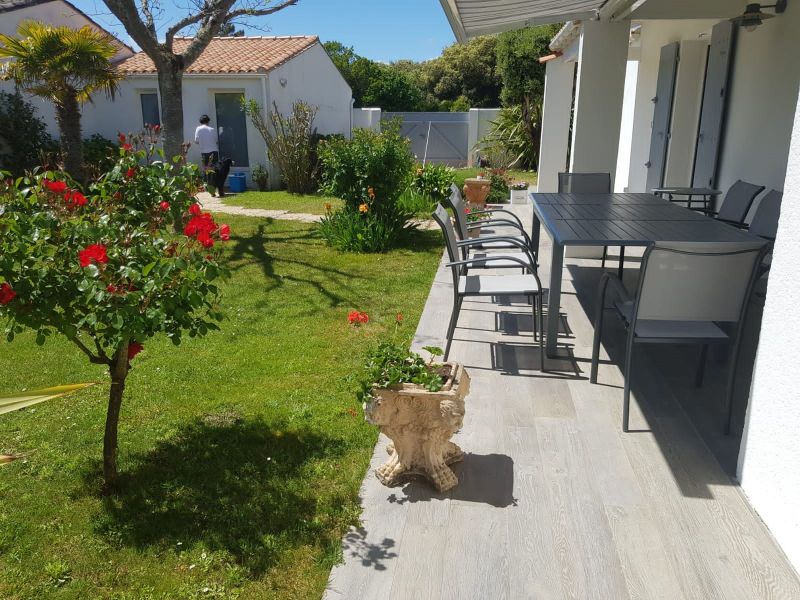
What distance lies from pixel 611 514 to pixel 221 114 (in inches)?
620

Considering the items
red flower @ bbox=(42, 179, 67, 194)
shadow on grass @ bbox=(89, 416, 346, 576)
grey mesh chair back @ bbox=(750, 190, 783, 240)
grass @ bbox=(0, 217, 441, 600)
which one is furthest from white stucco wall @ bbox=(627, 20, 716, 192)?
red flower @ bbox=(42, 179, 67, 194)

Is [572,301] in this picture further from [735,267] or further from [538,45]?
[538,45]

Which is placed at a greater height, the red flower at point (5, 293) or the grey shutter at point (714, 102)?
the grey shutter at point (714, 102)

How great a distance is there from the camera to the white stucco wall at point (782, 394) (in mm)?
2537

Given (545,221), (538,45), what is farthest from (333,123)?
(545,221)

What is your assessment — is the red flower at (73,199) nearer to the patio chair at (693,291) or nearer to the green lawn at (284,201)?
the patio chair at (693,291)

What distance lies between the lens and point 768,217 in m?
5.34

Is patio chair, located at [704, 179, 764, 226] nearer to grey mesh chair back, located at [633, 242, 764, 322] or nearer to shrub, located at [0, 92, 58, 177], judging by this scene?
grey mesh chair back, located at [633, 242, 764, 322]

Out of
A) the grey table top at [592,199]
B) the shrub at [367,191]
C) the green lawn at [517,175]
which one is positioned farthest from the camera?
the green lawn at [517,175]

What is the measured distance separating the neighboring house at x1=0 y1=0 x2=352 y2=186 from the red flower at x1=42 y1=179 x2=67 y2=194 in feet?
42.6

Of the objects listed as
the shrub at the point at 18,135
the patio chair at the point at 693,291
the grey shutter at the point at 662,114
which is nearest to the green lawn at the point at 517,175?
the grey shutter at the point at 662,114

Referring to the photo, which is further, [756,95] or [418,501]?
[756,95]

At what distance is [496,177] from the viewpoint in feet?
43.7

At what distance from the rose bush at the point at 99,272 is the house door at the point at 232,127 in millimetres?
13934
